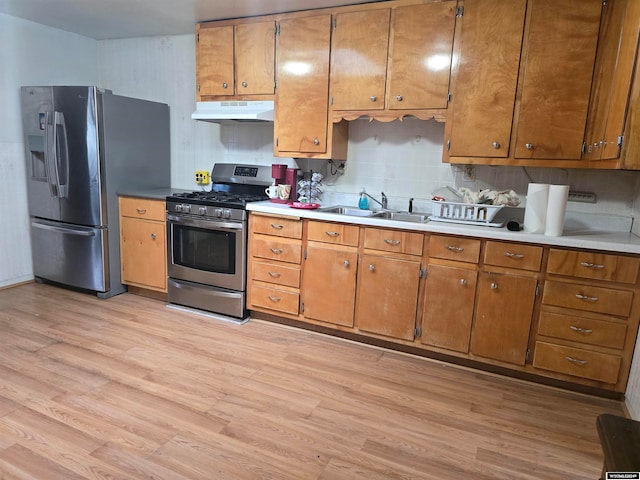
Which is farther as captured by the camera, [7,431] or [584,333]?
[584,333]

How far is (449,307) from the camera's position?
2.70m

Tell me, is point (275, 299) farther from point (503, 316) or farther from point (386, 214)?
point (503, 316)

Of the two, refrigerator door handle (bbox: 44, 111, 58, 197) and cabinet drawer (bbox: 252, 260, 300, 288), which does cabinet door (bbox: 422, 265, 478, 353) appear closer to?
cabinet drawer (bbox: 252, 260, 300, 288)

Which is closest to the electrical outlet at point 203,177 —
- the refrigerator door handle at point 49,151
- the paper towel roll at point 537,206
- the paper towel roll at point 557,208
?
the refrigerator door handle at point 49,151

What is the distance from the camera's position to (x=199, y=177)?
4.12 metres

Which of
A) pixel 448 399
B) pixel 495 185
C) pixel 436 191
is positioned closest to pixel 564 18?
pixel 495 185

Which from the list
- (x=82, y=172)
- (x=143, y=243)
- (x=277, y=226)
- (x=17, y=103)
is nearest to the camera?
(x=277, y=226)

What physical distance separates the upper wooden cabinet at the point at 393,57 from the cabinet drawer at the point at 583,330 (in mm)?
1493

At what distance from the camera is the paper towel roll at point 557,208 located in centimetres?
242

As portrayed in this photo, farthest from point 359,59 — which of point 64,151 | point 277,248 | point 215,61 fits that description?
point 64,151

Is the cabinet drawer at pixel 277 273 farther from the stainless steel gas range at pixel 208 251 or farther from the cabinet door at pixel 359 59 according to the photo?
the cabinet door at pixel 359 59

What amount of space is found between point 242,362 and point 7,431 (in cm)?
121

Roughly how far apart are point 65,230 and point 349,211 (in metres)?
2.53

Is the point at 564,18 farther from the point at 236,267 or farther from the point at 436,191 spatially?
the point at 236,267
